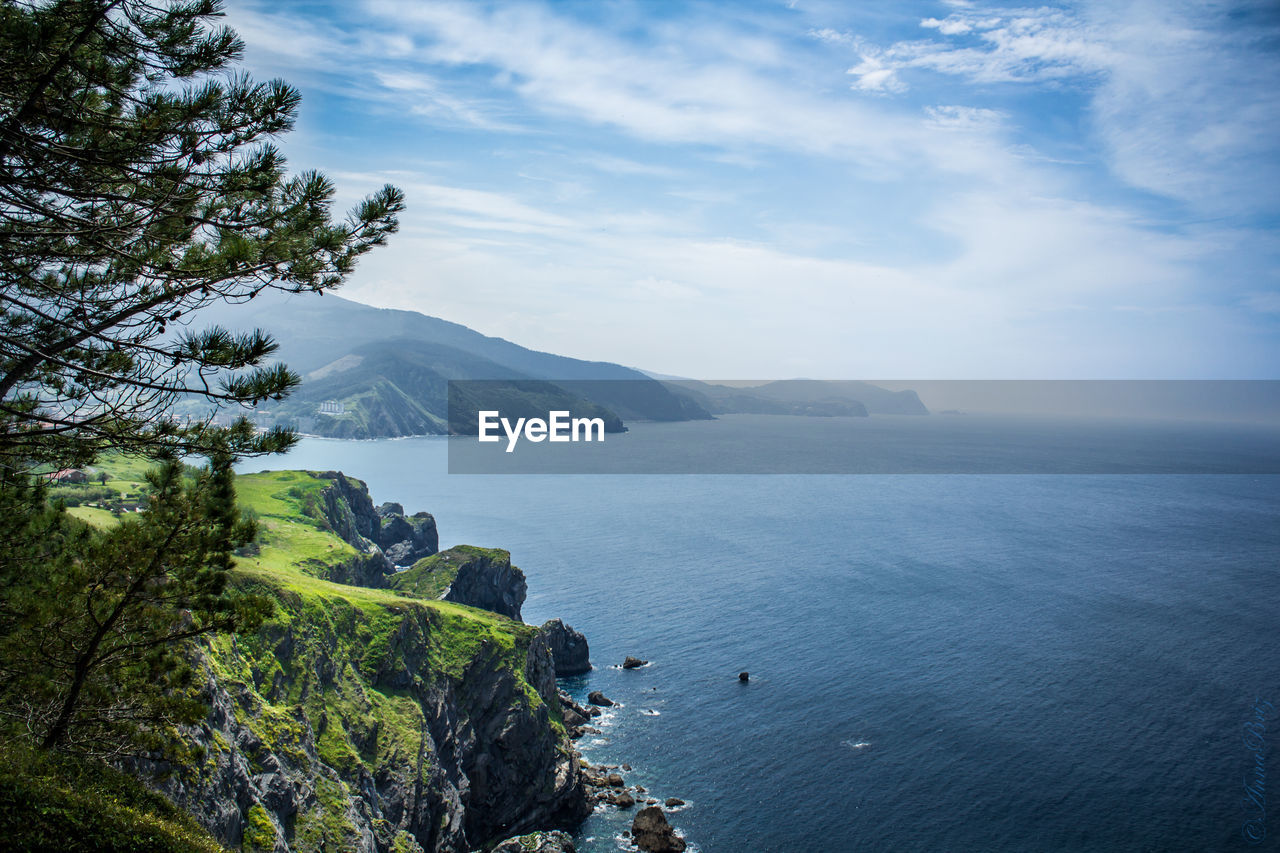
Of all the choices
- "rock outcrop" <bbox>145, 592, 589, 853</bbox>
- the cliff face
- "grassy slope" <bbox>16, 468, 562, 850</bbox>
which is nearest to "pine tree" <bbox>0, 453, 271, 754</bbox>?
"rock outcrop" <bbox>145, 592, 589, 853</bbox>

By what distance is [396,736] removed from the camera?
164 feet

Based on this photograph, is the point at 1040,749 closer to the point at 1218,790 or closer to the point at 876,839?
the point at 1218,790

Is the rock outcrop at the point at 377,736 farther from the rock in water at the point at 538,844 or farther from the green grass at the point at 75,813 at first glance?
the rock in water at the point at 538,844

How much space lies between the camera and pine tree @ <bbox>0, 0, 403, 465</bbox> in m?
14.8

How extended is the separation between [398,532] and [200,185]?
120319 mm

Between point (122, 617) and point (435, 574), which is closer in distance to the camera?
point (122, 617)

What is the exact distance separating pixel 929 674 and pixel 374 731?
5638cm

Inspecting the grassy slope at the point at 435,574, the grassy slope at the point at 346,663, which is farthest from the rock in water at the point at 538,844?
the grassy slope at the point at 435,574

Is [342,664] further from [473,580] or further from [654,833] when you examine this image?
[473,580]

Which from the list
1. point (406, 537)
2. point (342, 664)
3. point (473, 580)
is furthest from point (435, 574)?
point (406, 537)

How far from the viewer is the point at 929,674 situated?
255 feet

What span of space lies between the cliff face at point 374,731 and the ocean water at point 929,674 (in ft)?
25.5

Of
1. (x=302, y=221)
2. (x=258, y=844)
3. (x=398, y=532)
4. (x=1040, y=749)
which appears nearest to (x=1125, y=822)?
(x=1040, y=749)

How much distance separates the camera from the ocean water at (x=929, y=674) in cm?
5406
